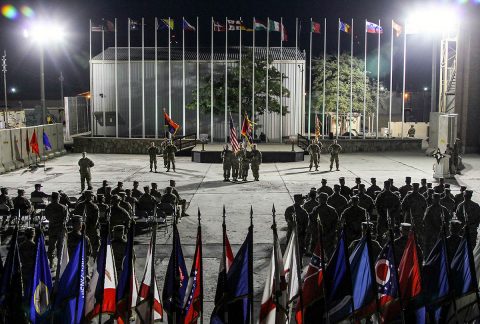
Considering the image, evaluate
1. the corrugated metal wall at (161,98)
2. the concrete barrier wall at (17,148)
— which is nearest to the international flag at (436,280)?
the concrete barrier wall at (17,148)

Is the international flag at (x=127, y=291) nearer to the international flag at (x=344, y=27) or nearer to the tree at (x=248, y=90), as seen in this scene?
the international flag at (x=344, y=27)

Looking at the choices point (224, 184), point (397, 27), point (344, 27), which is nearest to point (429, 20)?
point (397, 27)

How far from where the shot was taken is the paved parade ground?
14.4 meters

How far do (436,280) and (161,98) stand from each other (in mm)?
41484

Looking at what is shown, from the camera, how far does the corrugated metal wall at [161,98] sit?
47000 mm

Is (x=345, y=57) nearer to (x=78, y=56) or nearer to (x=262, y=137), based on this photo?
(x=262, y=137)

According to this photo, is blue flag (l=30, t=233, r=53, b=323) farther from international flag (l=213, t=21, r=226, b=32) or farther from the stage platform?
international flag (l=213, t=21, r=226, b=32)

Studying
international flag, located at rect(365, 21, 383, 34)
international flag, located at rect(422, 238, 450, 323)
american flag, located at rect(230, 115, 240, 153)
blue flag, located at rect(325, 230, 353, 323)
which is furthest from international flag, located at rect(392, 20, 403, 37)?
blue flag, located at rect(325, 230, 353, 323)

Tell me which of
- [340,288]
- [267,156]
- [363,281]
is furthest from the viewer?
[267,156]

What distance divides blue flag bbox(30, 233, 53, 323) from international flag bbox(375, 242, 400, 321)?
13.6ft

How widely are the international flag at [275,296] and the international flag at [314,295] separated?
0.76 ft

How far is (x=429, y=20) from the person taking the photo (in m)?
36.0

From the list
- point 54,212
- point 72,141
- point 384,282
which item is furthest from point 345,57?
point 384,282

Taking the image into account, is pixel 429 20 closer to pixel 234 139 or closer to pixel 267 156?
pixel 267 156
